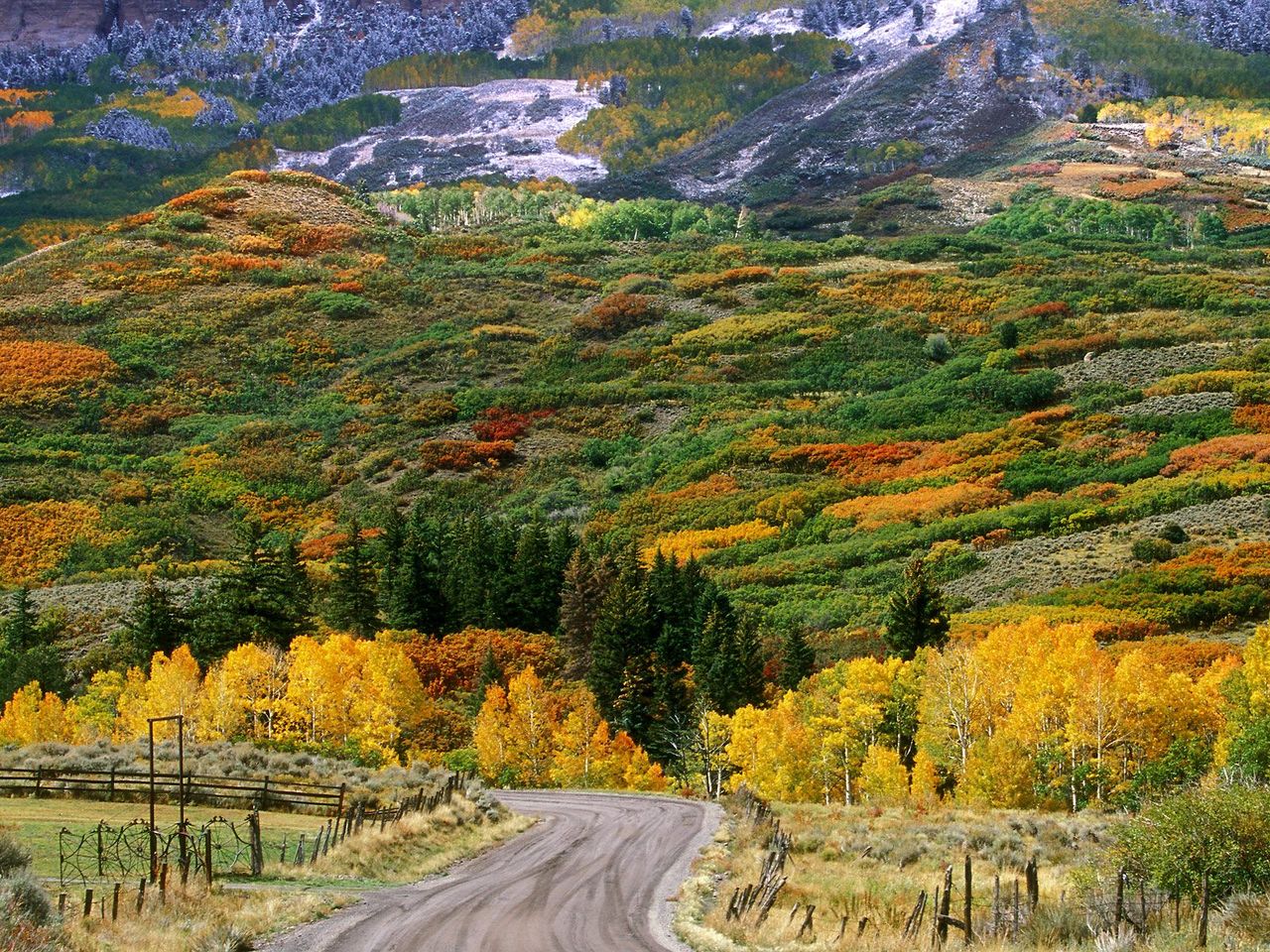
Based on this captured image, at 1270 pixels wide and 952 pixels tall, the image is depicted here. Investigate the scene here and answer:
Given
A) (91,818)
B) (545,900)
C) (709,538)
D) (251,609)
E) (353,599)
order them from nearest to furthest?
(545,900)
(91,818)
(251,609)
(353,599)
(709,538)

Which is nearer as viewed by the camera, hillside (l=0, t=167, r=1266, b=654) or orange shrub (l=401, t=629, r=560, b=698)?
orange shrub (l=401, t=629, r=560, b=698)

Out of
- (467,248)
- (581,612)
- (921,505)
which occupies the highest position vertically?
(467,248)

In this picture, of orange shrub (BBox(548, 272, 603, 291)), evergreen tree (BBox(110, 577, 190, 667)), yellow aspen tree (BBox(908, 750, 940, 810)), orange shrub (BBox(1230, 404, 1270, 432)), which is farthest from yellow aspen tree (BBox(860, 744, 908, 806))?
orange shrub (BBox(548, 272, 603, 291))

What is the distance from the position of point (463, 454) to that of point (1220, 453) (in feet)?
169

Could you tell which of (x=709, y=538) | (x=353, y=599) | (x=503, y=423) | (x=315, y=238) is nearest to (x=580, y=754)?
(x=353, y=599)

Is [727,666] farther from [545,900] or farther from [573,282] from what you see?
[573,282]

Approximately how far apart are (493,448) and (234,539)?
2176 centimetres

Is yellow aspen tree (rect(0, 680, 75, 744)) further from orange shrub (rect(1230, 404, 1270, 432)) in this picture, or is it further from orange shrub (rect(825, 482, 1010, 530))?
orange shrub (rect(1230, 404, 1270, 432))

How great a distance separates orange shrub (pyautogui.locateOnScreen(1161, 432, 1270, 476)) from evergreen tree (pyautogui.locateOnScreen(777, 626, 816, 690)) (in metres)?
33.6

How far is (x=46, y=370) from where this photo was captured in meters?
119

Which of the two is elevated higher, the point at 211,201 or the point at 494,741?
the point at 211,201

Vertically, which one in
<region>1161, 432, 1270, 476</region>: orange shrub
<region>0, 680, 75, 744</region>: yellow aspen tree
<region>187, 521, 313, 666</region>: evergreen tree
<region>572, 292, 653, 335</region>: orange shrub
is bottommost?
<region>0, 680, 75, 744</region>: yellow aspen tree

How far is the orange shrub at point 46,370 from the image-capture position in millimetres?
114562

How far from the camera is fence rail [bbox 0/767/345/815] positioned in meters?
32.2
